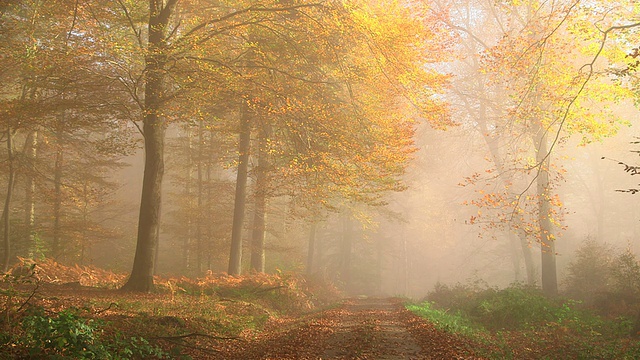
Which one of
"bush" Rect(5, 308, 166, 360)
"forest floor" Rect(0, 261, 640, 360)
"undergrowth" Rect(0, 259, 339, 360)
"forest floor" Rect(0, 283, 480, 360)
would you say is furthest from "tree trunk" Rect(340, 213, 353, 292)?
"bush" Rect(5, 308, 166, 360)

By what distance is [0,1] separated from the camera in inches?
455

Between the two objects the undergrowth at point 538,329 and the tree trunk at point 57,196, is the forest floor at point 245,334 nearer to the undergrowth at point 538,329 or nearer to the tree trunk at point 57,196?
the undergrowth at point 538,329

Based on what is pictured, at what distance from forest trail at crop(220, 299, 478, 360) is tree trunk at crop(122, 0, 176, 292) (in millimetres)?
4500

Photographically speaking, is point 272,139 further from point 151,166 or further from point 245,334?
point 245,334

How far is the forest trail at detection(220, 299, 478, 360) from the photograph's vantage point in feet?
25.9

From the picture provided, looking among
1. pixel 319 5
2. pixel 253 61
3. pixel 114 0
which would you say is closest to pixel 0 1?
pixel 114 0

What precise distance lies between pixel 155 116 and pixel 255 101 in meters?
3.29

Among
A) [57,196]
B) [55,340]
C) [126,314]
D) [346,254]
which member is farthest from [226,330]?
[346,254]

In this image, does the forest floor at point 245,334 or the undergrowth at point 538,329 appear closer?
the forest floor at point 245,334

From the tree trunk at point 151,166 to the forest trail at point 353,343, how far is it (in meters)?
4.50

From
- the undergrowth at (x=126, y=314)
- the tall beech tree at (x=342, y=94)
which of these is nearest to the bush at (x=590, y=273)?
the tall beech tree at (x=342, y=94)

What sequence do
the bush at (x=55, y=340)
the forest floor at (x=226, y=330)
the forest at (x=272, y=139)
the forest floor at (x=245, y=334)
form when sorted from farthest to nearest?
the forest at (x=272, y=139)
the forest floor at (x=245, y=334)
the forest floor at (x=226, y=330)
the bush at (x=55, y=340)

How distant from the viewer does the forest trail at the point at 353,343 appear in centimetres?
789

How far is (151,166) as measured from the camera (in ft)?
42.7
